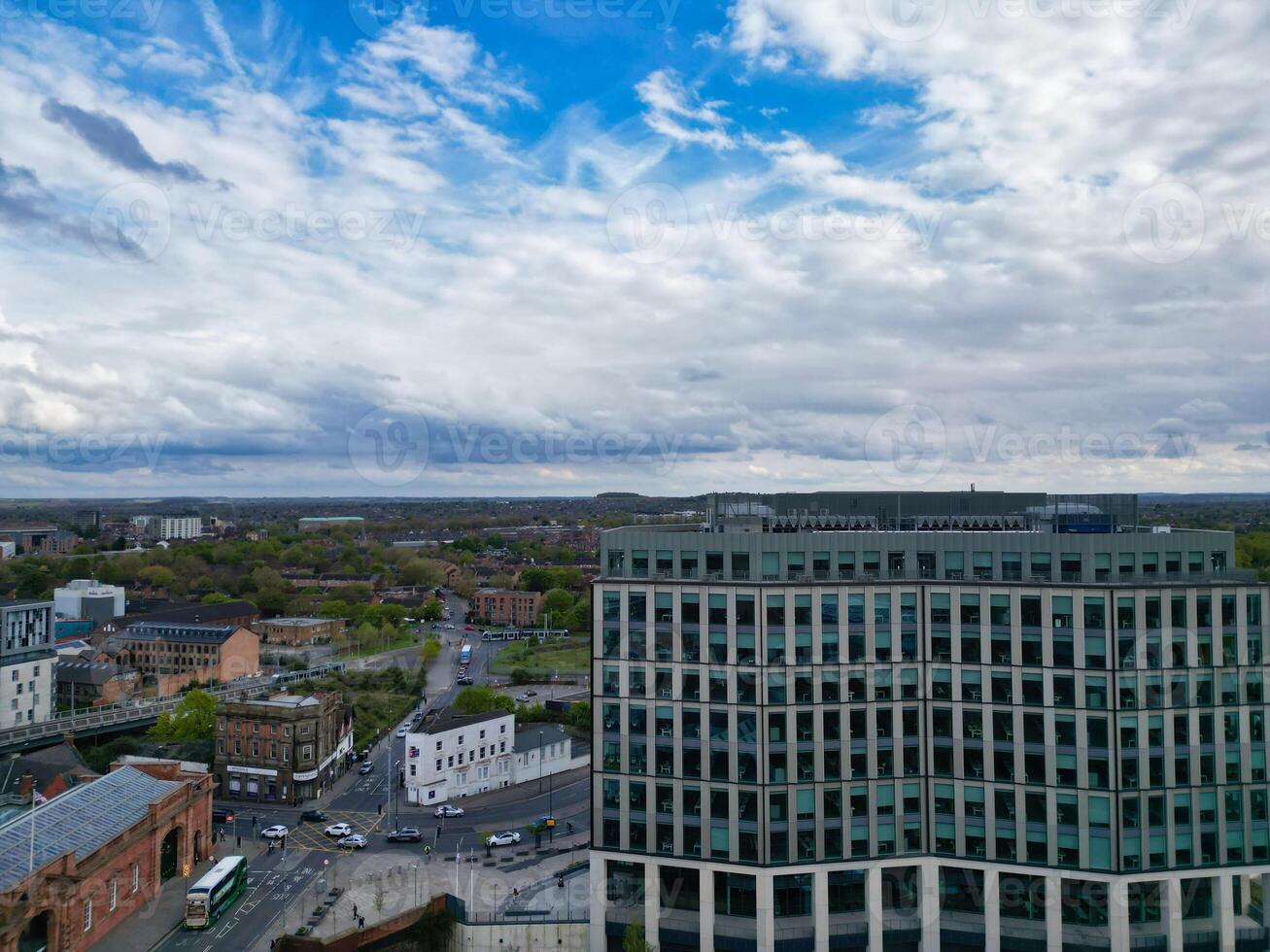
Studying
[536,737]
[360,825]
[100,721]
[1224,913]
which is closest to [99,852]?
[360,825]

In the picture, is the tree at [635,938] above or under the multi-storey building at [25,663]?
under

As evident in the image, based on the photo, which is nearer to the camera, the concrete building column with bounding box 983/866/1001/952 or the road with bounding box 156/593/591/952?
the concrete building column with bounding box 983/866/1001/952

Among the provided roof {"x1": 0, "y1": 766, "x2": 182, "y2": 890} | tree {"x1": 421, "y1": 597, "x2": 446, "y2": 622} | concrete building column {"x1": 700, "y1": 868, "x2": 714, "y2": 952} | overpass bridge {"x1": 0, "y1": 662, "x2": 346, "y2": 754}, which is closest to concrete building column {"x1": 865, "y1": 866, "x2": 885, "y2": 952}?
concrete building column {"x1": 700, "y1": 868, "x2": 714, "y2": 952}

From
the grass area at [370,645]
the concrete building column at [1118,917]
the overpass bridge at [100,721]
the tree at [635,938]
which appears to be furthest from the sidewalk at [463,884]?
the grass area at [370,645]

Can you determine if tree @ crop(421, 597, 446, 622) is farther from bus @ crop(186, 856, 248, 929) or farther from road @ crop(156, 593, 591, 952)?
bus @ crop(186, 856, 248, 929)

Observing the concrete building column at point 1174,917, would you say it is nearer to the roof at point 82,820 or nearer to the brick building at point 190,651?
the roof at point 82,820

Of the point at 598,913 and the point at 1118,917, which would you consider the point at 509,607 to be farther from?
the point at 1118,917
